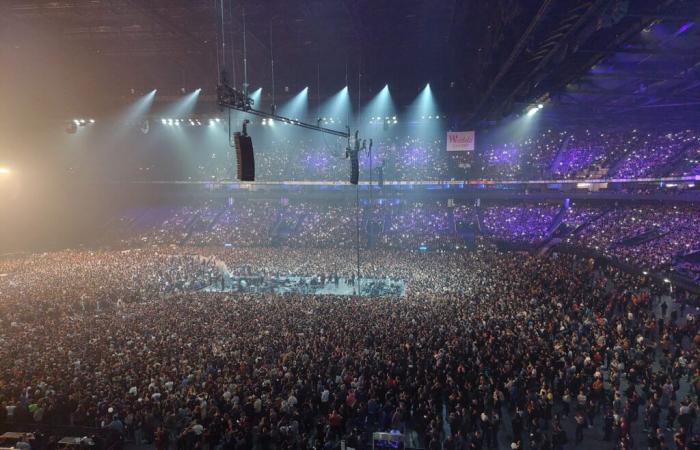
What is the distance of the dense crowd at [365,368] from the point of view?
8.66 meters

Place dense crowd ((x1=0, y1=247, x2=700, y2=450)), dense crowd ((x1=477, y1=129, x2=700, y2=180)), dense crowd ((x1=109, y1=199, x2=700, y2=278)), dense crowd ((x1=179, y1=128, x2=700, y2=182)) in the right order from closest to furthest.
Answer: dense crowd ((x1=0, y1=247, x2=700, y2=450))
dense crowd ((x1=109, y1=199, x2=700, y2=278))
dense crowd ((x1=477, y1=129, x2=700, y2=180))
dense crowd ((x1=179, y1=128, x2=700, y2=182))

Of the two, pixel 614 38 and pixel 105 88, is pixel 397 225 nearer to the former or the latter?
pixel 105 88

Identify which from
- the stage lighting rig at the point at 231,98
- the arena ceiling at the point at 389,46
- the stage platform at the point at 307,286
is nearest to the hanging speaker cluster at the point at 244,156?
the stage lighting rig at the point at 231,98

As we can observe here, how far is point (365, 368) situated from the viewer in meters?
10.2

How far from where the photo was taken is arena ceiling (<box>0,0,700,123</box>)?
9.92 m

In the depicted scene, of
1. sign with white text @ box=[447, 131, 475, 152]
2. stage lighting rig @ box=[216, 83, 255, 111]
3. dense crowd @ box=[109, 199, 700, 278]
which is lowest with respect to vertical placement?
dense crowd @ box=[109, 199, 700, 278]

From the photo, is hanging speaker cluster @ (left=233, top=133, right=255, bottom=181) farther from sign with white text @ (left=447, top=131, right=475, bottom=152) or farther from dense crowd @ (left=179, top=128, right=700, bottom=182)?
dense crowd @ (left=179, top=128, right=700, bottom=182)

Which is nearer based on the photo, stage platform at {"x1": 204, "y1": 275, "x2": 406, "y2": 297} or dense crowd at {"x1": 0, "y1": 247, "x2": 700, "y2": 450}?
dense crowd at {"x1": 0, "y1": 247, "x2": 700, "y2": 450}

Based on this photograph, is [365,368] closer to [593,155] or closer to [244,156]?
[244,156]

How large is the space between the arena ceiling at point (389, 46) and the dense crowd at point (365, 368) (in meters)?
8.13

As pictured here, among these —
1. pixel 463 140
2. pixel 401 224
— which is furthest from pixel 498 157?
pixel 463 140

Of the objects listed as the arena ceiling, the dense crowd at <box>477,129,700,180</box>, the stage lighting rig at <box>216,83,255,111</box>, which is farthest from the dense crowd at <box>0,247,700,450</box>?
the dense crowd at <box>477,129,700,180</box>

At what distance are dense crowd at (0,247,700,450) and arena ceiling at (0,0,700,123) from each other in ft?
26.7

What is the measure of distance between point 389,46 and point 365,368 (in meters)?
15.6
